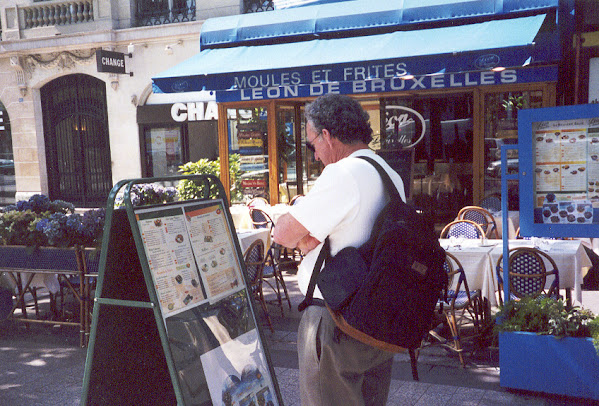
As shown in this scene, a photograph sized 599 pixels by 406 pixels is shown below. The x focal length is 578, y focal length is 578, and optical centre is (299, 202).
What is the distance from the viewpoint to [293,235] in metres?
2.22

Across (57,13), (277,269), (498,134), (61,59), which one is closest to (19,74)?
(61,59)

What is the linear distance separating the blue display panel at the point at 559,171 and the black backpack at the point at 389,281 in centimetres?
154

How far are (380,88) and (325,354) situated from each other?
6562mm

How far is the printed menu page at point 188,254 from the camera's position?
2.49 metres

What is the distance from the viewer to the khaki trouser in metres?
2.24

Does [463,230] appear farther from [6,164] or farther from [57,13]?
[6,164]

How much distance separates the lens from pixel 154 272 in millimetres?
2465

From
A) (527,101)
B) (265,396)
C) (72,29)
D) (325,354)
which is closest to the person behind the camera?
(325,354)

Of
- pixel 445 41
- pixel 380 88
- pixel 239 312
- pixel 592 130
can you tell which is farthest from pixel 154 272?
pixel 380 88

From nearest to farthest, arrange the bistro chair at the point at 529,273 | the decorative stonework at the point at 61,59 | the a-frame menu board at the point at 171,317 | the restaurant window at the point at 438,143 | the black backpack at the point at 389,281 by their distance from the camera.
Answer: the black backpack at the point at 389,281
the a-frame menu board at the point at 171,317
the bistro chair at the point at 529,273
the restaurant window at the point at 438,143
the decorative stonework at the point at 61,59

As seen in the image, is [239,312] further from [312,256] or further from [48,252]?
[48,252]

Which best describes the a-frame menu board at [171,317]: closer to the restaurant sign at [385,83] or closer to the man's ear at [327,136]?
the man's ear at [327,136]

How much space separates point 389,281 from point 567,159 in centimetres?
190

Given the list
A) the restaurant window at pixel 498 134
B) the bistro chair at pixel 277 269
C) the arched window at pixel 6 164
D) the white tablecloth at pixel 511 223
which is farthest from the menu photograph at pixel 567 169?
the arched window at pixel 6 164
